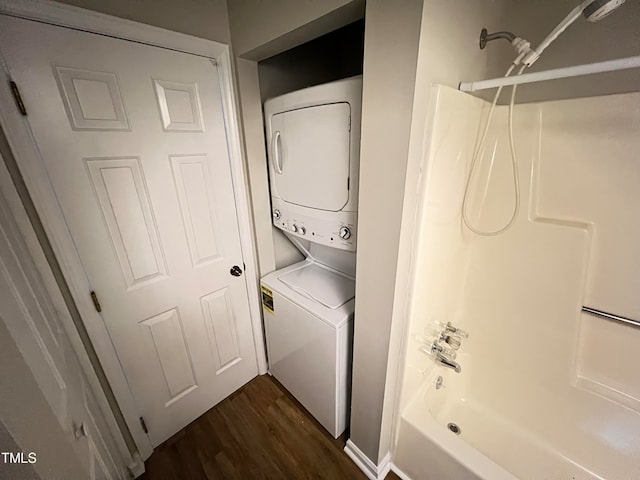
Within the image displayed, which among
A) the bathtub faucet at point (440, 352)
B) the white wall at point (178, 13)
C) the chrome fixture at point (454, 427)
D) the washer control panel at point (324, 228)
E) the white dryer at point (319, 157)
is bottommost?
the chrome fixture at point (454, 427)

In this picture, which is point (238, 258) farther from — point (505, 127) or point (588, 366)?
point (588, 366)

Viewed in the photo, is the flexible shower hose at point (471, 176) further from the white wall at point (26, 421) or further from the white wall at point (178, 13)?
the white wall at point (26, 421)

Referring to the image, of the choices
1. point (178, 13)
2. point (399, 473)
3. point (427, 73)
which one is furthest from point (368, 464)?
point (178, 13)

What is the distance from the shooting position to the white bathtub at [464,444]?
3.57ft

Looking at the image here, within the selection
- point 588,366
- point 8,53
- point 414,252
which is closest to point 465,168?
point 414,252

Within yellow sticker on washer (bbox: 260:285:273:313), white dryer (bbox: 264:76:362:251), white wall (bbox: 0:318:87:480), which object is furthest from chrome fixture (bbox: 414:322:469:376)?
white wall (bbox: 0:318:87:480)

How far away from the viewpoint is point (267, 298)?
1.65 metres

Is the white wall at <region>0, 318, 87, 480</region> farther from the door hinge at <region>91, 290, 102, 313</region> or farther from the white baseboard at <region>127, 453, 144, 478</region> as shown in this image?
the white baseboard at <region>127, 453, 144, 478</region>

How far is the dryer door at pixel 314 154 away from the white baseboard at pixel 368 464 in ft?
4.40

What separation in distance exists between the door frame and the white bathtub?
53.3 inches

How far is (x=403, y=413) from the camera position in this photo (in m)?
1.25

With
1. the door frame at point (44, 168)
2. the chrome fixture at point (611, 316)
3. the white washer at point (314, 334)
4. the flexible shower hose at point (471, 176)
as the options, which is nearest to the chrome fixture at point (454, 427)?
the white washer at point (314, 334)

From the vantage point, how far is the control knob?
1.19m

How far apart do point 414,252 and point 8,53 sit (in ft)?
5.10
